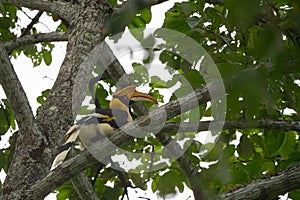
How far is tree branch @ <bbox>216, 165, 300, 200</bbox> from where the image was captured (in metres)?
1.73

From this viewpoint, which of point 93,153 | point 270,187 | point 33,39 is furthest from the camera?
point 33,39

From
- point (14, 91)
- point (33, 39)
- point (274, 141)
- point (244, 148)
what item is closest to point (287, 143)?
point (274, 141)

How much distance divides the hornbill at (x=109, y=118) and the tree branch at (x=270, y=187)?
1007 millimetres

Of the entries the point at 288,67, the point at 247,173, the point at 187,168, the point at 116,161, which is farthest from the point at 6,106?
the point at 288,67

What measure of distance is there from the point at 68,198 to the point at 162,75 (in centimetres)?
93

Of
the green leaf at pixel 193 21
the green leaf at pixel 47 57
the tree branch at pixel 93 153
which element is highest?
the green leaf at pixel 47 57

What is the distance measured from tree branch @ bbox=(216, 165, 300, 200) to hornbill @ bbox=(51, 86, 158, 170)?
101cm

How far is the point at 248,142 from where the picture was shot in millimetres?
2557

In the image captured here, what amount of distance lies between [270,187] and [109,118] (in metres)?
1.33

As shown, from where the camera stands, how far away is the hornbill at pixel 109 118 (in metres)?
2.78

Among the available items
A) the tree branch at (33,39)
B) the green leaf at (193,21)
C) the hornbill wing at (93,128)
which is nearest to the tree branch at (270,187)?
the green leaf at (193,21)

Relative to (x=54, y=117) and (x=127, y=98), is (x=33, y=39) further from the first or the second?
(x=54, y=117)

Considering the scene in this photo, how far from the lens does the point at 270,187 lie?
175 cm

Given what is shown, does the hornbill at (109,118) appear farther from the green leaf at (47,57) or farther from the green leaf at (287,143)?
the green leaf at (47,57)
